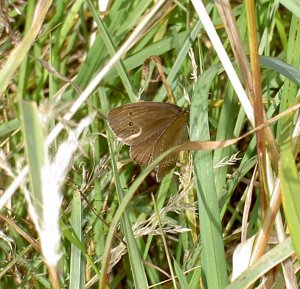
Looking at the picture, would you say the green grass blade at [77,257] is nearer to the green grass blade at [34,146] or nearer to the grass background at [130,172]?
the grass background at [130,172]

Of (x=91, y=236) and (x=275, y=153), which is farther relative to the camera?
(x=91, y=236)

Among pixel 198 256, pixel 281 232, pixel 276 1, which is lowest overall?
pixel 198 256

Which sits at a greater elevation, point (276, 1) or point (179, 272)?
point (276, 1)

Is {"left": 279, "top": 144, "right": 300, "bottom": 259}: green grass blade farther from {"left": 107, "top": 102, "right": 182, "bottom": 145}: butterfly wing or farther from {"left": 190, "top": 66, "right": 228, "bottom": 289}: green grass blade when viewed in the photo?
{"left": 107, "top": 102, "right": 182, "bottom": 145}: butterfly wing

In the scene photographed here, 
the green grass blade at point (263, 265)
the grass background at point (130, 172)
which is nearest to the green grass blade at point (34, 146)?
the grass background at point (130, 172)

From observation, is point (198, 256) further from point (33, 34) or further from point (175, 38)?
point (175, 38)

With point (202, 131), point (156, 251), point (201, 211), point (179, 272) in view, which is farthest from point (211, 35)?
point (156, 251)

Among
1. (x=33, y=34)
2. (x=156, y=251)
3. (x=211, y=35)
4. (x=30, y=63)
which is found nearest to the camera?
(x=33, y=34)

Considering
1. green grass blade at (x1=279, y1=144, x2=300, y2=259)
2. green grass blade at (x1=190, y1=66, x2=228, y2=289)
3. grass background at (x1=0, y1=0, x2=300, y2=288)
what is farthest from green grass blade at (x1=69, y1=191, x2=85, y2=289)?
green grass blade at (x1=279, y1=144, x2=300, y2=259)
